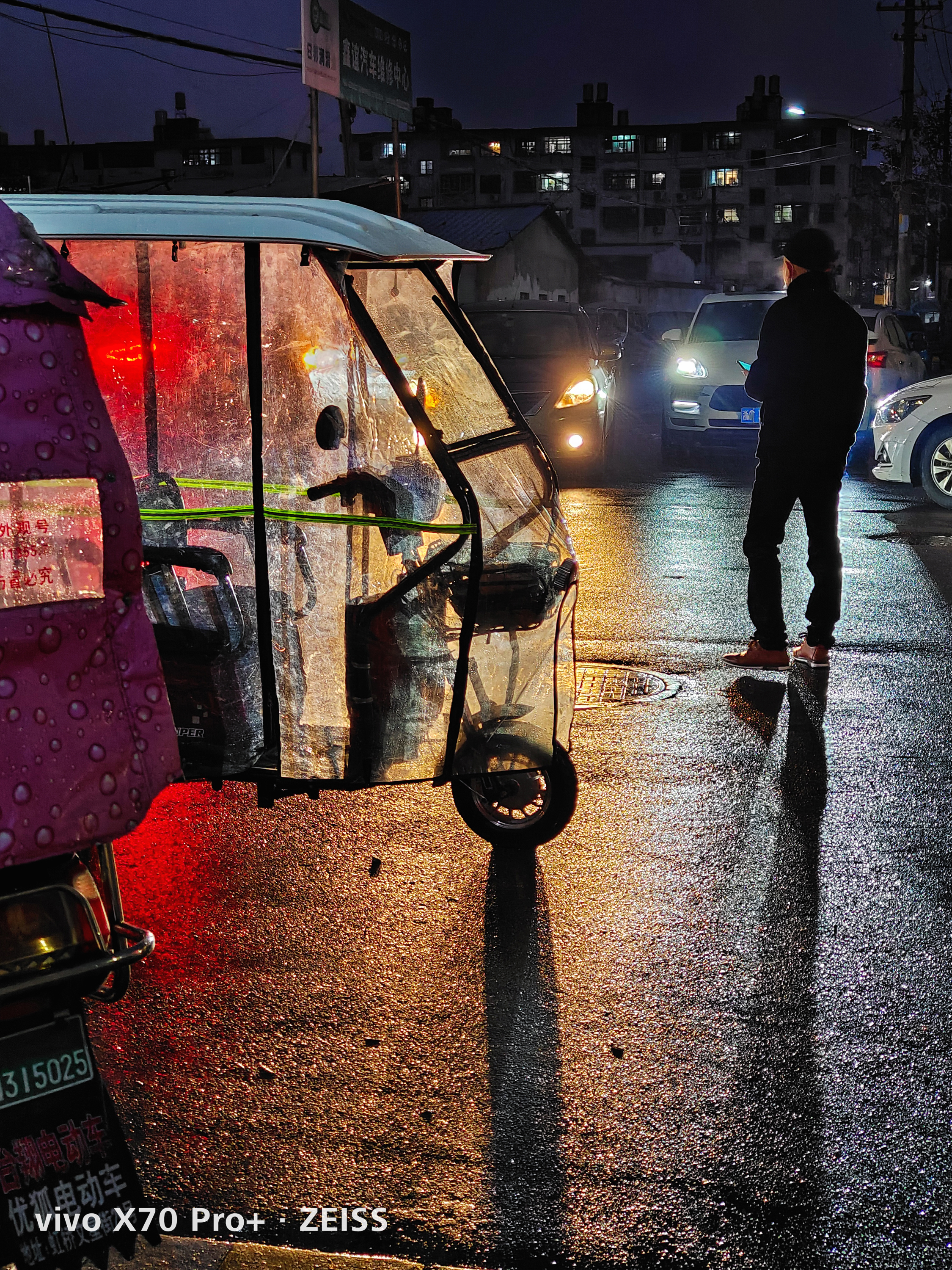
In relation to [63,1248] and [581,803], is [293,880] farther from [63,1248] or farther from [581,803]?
[63,1248]

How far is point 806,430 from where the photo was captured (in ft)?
24.2

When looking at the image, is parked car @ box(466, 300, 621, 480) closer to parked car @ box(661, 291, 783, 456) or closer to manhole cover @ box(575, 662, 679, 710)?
parked car @ box(661, 291, 783, 456)

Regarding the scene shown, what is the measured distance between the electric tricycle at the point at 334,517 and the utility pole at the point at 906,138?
39692mm

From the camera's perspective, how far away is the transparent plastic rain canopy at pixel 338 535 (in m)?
4.39

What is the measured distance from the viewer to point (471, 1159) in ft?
10.2

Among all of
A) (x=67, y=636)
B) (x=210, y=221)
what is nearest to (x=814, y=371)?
(x=210, y=221)

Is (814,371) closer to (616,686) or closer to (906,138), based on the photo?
(616,686)

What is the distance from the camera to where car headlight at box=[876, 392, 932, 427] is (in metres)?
A: 13.7

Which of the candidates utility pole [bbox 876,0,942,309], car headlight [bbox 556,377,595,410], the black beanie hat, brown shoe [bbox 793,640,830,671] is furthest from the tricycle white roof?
utility pole [bbox 876,0,942,309]

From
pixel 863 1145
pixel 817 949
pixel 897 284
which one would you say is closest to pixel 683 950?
pixel 817 949

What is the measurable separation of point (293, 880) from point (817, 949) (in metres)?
1.79

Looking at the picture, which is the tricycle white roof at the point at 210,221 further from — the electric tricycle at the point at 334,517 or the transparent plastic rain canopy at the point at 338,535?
the transparent plastic rain canopy at the point at 338,535

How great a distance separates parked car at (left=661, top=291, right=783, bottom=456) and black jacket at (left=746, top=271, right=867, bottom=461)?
9.12m

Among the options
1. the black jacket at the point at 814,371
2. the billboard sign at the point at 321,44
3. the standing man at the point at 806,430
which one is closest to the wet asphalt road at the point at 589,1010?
the standing man at the point at 806,430
